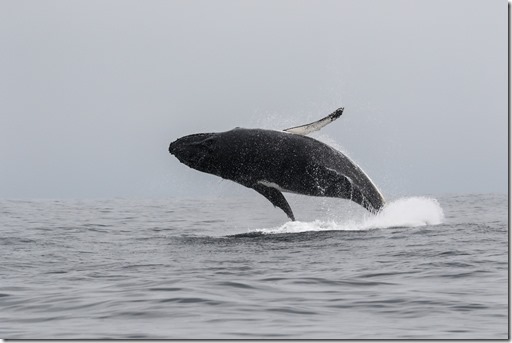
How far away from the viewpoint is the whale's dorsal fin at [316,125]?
21562 mm

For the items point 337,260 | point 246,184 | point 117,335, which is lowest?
point 117,335

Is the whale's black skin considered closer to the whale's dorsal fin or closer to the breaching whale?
the breaching whale

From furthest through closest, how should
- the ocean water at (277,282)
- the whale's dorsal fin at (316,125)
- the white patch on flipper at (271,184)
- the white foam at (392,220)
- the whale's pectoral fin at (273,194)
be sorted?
1. the white foam at (392,220)
2. the whale's pectoral fin at (273,194)
3. the white patch on flipper at (271,184)
4. the whale's dorsal fin at (316,125)
5. the ocean water at (277,282)

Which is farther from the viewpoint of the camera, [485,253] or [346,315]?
[485,253]

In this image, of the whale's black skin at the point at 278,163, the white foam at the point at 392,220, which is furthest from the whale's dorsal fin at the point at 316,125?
the white foam at the point at 392,220

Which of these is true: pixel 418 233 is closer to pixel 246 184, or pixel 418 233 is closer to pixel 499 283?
pixel 246 184

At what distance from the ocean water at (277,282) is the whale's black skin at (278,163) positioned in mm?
1185

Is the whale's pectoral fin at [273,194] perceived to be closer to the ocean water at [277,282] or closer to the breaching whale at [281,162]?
the breaching whale at [281,162]

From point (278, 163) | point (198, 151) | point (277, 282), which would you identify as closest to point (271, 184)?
point (278, 163)

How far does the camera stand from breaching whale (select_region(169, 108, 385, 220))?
21609 millimetres

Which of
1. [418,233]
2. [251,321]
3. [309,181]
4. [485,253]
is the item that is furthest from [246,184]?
[251,321]

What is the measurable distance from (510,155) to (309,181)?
6125 millimetres

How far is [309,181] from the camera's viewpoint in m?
21.8

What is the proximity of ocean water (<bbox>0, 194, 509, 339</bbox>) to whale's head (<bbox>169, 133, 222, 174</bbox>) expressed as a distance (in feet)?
6.66
